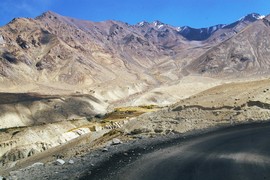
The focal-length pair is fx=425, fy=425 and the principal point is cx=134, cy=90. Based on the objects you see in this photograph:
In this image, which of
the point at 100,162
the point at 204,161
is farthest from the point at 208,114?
the point at 204,161

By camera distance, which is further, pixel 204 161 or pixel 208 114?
pixel 208 114

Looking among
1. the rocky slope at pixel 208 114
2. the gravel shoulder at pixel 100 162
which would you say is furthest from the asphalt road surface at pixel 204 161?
the rocky slope at pixel 208 114

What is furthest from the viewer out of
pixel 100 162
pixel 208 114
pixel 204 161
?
pixel 208 114

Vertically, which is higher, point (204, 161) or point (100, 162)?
point (100, 162)

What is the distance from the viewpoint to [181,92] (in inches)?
6993

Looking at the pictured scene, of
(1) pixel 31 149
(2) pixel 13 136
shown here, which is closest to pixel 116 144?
(1) pixel 31 149

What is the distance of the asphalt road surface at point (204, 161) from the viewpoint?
53.5 feet

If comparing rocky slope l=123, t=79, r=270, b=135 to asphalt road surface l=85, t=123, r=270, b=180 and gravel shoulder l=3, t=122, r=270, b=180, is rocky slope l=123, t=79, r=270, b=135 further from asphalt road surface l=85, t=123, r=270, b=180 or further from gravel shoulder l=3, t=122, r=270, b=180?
asphalt road surface l=85, t=123, r=270, b=180

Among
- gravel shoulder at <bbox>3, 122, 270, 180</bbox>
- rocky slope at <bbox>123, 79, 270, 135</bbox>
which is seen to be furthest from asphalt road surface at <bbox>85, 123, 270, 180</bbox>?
A: rocky slope at <bbox>123, 79, 270, 135</bbox>

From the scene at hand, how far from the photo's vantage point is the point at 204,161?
1859 centimetres

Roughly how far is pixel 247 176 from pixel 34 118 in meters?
111

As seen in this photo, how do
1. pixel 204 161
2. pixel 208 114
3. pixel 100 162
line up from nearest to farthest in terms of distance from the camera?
pixel 204 161, pixel 100 162, pixel 208 114

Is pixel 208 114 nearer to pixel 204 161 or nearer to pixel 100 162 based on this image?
pixel 100 162

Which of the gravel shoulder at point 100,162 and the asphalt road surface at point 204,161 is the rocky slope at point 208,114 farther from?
the asphalt road surface at point 204,161
